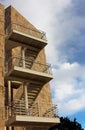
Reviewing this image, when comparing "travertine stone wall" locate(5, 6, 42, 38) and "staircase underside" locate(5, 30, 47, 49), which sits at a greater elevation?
"travertine stone wall" locate(5, 6, 42, 38)

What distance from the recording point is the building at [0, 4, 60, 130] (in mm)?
16703

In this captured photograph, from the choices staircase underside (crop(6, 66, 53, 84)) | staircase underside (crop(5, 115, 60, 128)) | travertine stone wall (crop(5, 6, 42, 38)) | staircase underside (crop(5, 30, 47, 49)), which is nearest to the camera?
staircase underside (crop(5, 115, 60, 128))

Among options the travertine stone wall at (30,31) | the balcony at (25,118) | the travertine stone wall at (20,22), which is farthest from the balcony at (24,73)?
the travertine stone wall at (20,22)

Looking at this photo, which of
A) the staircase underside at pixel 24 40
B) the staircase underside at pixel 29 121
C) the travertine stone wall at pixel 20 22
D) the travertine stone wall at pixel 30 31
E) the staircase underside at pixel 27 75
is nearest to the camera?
the staircase underside at pixel 29 121

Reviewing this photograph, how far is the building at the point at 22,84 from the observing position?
16703 mm

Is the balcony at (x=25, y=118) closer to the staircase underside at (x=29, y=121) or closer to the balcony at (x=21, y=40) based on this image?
the staircase underside at (x=29, y=121)

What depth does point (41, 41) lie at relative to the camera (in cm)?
2002

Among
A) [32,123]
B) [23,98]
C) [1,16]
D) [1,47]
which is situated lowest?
[32,123]

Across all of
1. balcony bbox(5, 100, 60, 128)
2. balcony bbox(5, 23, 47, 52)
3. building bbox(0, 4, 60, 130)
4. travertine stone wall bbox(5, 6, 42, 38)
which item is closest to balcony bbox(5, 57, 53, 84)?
building bbox(0, 4, 60, 130)

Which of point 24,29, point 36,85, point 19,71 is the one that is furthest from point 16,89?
point 24,29

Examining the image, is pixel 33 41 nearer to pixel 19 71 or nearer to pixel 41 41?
pixel 41 41

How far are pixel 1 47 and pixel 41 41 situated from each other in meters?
3.34

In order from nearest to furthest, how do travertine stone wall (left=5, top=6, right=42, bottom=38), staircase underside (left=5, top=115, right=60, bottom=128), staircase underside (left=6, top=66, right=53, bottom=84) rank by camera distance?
staircase underside (left=5, top=115, right=60, bottom=128), staircase underside (left=6, top=66, right=53, bottom=84), travertine stone wall (left=5, top=6, right=42, bottom=38)

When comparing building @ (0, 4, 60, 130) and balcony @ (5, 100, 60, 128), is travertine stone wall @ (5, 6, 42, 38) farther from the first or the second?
balcony @ (5, 100, 60, 128)
